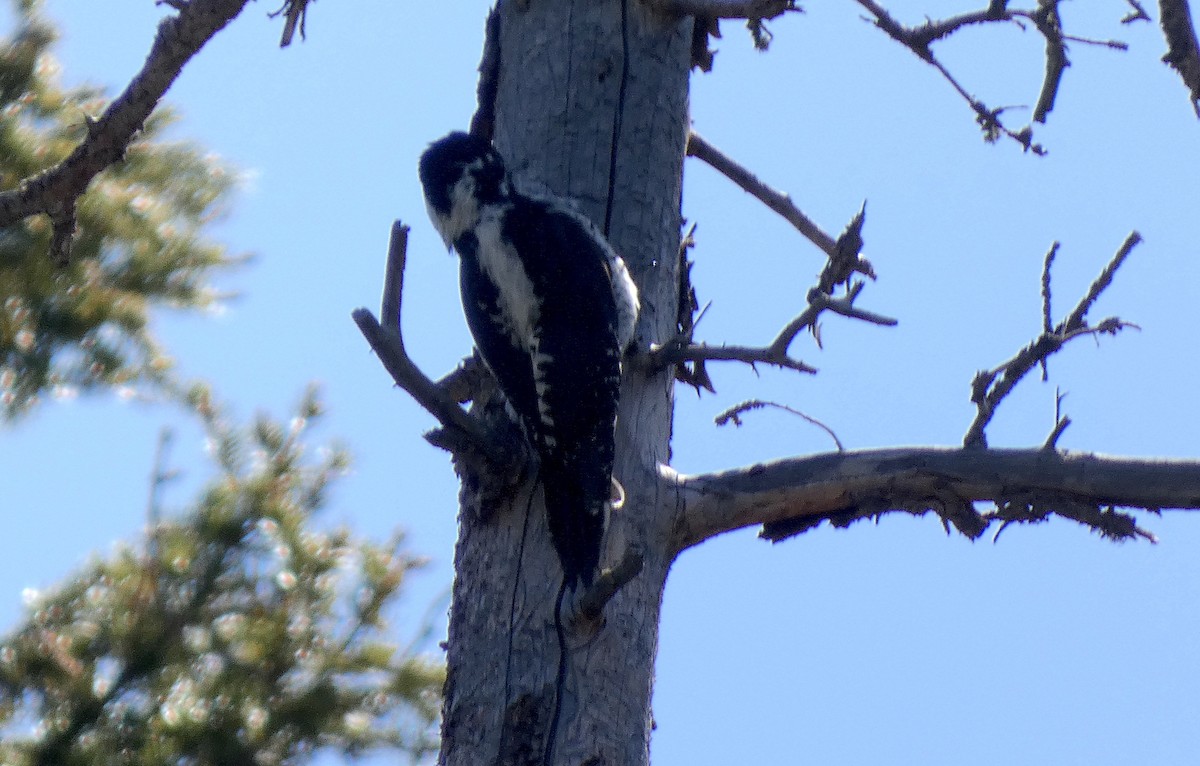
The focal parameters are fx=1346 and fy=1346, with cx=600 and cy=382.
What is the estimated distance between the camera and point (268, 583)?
3.86 metres

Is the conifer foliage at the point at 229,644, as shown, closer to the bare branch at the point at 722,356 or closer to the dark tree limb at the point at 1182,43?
the bare branch at the point at 722,356

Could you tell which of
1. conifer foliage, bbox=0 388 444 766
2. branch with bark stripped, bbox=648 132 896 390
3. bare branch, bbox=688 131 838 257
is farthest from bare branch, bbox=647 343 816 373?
conifer foliage, bbox=0 388 444 766

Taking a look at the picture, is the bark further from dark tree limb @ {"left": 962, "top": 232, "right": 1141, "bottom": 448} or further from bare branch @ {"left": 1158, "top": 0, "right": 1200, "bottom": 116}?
bare branch @ {"left": 1158, "top": 0, "right": 1200, "bottom": 116}

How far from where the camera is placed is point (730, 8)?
2.86 m

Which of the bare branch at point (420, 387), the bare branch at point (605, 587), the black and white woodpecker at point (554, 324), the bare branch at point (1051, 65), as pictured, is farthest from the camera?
the bare branch at point (1051, 65)

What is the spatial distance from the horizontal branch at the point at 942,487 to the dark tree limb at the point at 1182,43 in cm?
83

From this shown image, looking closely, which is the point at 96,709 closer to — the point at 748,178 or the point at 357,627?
the point at 357,627

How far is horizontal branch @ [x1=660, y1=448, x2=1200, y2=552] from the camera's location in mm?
2377

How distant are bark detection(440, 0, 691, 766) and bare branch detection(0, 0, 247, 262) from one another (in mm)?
701

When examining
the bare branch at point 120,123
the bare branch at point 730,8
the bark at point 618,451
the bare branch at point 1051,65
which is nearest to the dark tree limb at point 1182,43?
the bare branch at point 1051,65

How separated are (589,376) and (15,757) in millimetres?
1947

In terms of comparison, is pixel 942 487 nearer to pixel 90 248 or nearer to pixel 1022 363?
pixel 1022 363

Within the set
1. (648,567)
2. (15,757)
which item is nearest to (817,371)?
(648,567)

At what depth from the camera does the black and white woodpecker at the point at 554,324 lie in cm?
234
